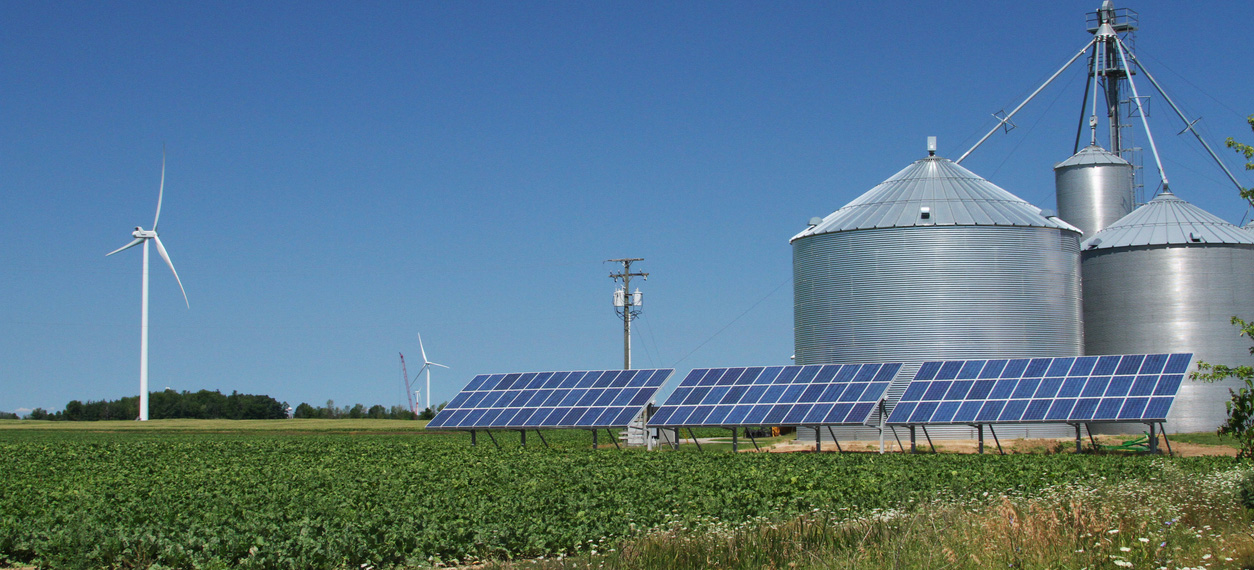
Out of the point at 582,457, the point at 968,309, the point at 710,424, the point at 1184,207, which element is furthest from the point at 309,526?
the point at 1184,207

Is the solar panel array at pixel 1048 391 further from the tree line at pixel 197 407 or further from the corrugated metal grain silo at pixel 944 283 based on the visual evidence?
the tree line at pixel 197 407

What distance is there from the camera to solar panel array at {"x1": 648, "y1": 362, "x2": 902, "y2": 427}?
38219mm

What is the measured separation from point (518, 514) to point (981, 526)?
23.5 ft

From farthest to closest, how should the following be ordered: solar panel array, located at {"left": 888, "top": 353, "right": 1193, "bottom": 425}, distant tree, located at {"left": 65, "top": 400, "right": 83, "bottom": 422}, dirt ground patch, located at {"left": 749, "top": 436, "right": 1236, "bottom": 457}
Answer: distant tree, located at {"left": 65, "top": 400, "right": 83, "bottom": 422}
dirt ground patch, located at {"left": 749, "top": 436, "right": 1236, "bottom": 457}
solar panel array, located at {"left": 888, "top": 353, "right": 1193, "bottom": 425}

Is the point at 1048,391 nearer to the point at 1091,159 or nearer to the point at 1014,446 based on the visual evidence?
the point at 1014,446

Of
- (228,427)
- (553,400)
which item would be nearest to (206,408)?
(228,427)

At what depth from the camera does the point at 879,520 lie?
1739 cm

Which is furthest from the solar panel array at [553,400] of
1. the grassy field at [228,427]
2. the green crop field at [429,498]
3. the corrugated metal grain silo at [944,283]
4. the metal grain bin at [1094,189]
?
the grassy field at [228,427]

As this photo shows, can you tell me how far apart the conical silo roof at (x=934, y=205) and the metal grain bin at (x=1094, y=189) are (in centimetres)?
784

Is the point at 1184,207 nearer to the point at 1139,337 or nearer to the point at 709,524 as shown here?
the point at 1139,337

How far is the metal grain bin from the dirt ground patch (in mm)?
14194

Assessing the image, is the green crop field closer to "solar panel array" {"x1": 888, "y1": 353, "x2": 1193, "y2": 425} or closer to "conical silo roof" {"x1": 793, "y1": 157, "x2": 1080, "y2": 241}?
"solar panel array" {"x1": 888, "y1": 353, "x2": 1193, "y2": 425}

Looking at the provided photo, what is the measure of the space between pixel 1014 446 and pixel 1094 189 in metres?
22.3

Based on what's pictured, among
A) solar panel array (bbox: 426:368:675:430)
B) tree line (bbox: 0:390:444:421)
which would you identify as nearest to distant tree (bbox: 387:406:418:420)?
tree line (bbox: 0:390:444:421)
